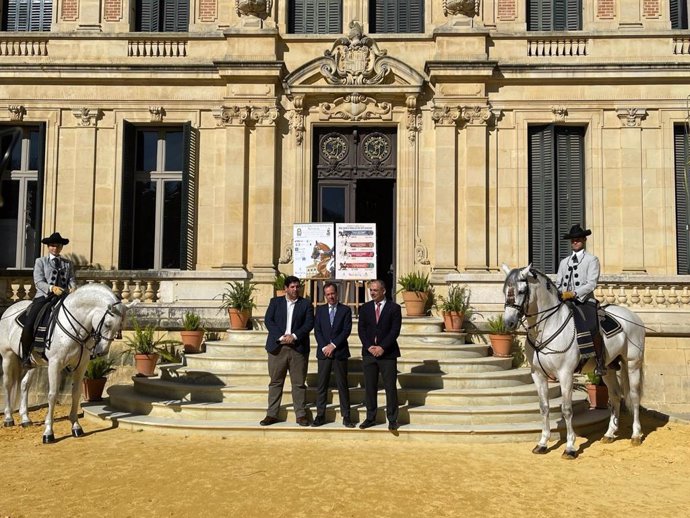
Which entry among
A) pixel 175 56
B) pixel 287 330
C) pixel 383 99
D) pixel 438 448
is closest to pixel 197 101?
pixel 175 56

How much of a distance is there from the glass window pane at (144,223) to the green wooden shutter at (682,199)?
36.7 feet

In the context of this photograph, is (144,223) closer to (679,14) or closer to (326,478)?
(326,478)

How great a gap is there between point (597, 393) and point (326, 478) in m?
5.19

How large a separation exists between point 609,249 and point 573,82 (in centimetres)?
359

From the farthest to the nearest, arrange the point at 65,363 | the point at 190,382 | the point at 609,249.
A: the point at 609,249, the point at 190,382, the point at 65,363

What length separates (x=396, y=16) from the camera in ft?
42.0

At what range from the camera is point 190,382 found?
8766 mm

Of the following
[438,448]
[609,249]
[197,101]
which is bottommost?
[438,448]

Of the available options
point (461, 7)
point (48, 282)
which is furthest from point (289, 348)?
point (461, 7)

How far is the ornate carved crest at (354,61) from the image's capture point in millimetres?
12016

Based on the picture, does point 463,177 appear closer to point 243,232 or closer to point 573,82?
point 573,82

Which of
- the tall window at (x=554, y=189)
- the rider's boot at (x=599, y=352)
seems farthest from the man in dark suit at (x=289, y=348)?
the tall window at (x=554, y=189)

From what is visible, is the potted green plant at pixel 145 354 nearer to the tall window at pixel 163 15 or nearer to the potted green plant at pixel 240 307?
the potted green plant at pixel 240 307

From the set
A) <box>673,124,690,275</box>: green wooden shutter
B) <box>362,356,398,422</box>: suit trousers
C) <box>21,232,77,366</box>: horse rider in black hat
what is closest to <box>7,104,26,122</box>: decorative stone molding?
<box>21,232,77,366</box>: horse rider in black hat
